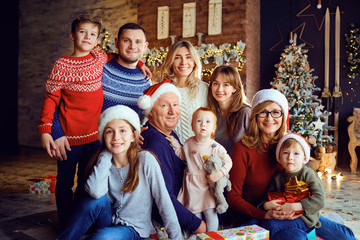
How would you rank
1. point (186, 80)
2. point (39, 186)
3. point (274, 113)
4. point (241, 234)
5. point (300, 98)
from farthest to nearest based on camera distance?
point (300, 98)
point (39, 186)
point (186, 80)
point (274, 113)
point (241, 234)

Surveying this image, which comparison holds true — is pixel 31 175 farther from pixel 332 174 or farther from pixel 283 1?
pixel 283 1

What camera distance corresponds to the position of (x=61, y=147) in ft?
8.21

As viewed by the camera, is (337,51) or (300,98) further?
(337,51)

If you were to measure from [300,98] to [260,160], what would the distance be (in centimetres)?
349

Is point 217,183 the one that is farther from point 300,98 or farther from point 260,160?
point 300,98

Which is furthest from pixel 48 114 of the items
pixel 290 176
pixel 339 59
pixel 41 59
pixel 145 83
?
pixel 41 59

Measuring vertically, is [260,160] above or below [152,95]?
below

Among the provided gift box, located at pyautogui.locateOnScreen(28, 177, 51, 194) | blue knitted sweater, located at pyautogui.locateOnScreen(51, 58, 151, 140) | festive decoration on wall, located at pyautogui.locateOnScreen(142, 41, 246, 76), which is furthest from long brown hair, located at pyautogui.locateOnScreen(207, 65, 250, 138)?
festive decoration on wall, located at pyautogui.locateOnScreen(142, 41, 246, 76)

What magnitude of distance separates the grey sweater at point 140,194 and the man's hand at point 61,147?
1.80 feet

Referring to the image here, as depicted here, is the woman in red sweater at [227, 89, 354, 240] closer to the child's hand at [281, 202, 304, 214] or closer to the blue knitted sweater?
the child's hand at [281, 202, 304, 214]

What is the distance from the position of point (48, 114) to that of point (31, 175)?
3.30 m

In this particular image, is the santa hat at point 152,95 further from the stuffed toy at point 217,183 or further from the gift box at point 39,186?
the gift box at point 39,186

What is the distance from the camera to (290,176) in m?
2.19

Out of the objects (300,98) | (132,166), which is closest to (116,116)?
(132,166)
